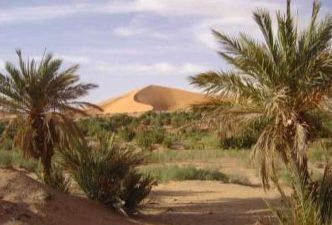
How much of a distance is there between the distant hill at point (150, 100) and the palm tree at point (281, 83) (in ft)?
308

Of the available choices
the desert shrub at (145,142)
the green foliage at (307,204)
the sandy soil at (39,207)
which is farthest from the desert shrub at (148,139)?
the green foliage at (307,204)

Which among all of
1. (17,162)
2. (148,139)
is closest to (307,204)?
(17,162)

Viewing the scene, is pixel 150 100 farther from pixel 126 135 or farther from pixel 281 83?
pixel 281 83

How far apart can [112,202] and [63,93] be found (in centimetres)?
353

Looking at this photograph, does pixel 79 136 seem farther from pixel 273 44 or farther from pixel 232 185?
pixel 232 185

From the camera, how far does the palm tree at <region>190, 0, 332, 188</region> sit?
13.9 metres

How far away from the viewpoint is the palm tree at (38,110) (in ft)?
54.3

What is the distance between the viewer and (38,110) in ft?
54.9

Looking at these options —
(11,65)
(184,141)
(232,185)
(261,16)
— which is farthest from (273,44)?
(184,141)

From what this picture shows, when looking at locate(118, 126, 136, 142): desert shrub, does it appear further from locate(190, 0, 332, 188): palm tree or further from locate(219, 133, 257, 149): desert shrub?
locate(190, 0, 332, 188): palm tree

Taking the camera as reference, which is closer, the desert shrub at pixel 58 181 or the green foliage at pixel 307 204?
the green foliage at pixel 307 204

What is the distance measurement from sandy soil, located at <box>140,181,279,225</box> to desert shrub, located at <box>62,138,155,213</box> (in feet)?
1.97

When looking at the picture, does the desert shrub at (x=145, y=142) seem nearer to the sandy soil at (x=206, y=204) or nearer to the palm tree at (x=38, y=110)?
the sandy soil at (x=206, y=204)

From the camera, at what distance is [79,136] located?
654 inches
